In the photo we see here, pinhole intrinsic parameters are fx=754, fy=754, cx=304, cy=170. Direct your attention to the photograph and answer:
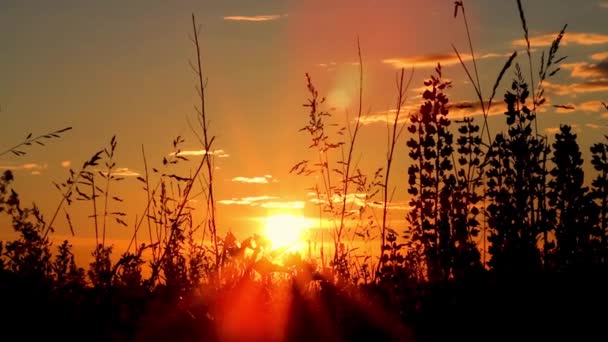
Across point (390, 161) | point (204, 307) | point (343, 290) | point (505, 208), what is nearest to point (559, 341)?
point (343, 290)

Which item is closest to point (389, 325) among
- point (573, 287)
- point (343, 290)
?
point (343, 290)

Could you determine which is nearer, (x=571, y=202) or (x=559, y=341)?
(x=559, y=341)

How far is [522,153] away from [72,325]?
3954mm

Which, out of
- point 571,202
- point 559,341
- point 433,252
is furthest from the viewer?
point 571,202

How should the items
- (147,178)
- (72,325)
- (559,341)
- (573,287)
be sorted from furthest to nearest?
(147,178)
(573,287)
(559,341)
(72,325)

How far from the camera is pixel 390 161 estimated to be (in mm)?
5277

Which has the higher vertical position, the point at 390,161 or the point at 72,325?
the point at 390,161

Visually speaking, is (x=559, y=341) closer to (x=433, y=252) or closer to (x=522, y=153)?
(x=433, y=252)

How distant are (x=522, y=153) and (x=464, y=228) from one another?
760 millimetres

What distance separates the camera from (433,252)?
5.21m

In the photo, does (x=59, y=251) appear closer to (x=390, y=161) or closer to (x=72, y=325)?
(x=390, y=161)

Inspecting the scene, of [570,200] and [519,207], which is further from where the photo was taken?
[570,200]

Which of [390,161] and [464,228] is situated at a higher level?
[390,161]

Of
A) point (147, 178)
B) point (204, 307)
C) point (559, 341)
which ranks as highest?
point (147, 178)
